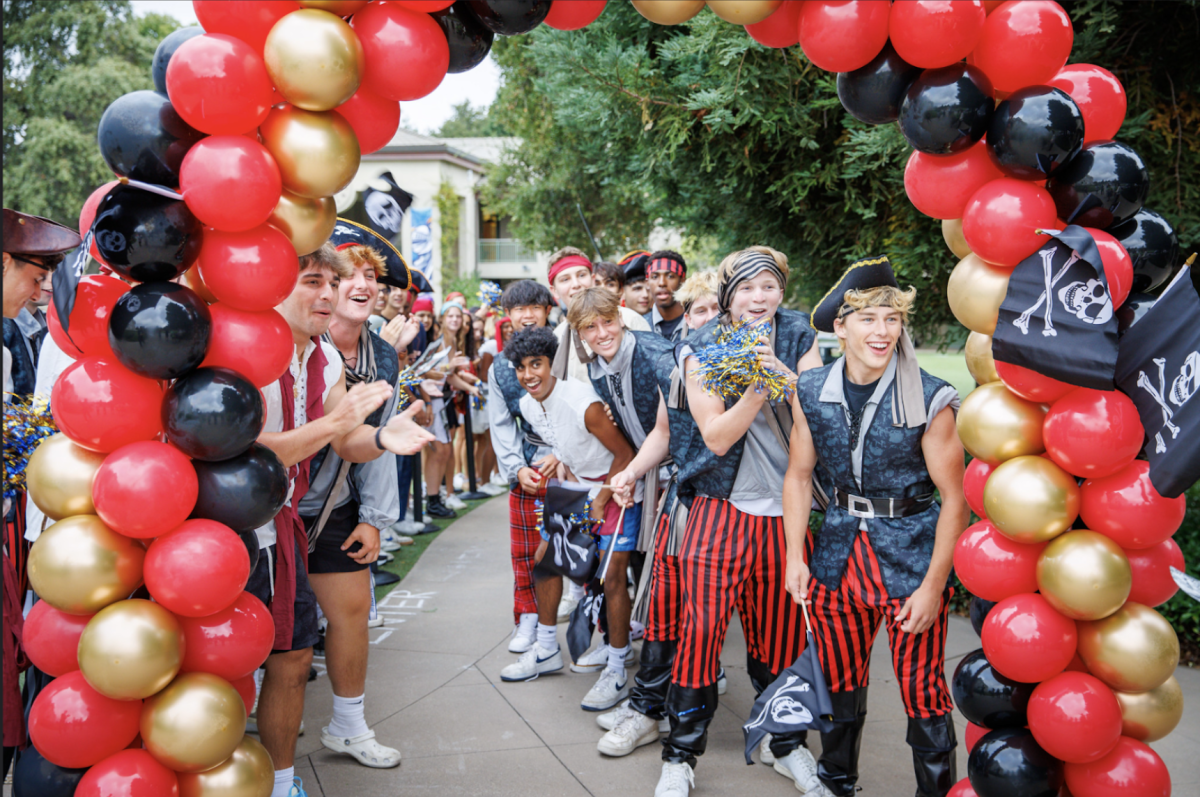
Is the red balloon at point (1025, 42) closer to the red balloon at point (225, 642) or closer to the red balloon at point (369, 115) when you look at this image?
the red balloon at point (369, 115)

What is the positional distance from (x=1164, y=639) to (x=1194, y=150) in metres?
3.46

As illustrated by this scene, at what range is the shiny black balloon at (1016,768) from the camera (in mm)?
2238

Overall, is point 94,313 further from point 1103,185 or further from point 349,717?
point 1103,185

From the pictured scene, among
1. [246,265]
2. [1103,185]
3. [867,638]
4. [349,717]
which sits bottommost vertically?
[349,717]

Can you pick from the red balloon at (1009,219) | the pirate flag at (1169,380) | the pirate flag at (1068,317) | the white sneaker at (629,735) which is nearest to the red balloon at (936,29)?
the red balloon at (1009,219)

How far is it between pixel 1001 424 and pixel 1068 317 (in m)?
0.35

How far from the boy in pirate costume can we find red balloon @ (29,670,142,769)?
2177mm

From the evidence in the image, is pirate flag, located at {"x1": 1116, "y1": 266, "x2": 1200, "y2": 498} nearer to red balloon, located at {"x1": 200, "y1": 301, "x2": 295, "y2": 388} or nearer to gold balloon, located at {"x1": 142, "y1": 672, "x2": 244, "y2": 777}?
red balloon, located at {"x1": 200, "y1": 301, "x2": 295, "y2": 388}

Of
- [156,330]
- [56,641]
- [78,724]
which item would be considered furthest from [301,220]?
[78,724]

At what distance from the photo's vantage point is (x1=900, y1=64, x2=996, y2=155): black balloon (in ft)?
7.23

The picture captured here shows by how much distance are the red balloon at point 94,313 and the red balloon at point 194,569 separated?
1.60ft

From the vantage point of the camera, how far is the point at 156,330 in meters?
2.03

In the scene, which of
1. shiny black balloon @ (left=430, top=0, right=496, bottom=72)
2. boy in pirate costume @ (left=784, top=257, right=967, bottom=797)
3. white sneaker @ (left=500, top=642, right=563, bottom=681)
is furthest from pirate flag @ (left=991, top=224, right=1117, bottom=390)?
white sneaker @ (left=500, top=642, right=563, bottom=681)

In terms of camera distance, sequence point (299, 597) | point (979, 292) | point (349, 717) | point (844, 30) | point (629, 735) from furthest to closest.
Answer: point (629, 735) → point (349, 717) → point (299, 597) → point (979, 292) → point (844, 30)
